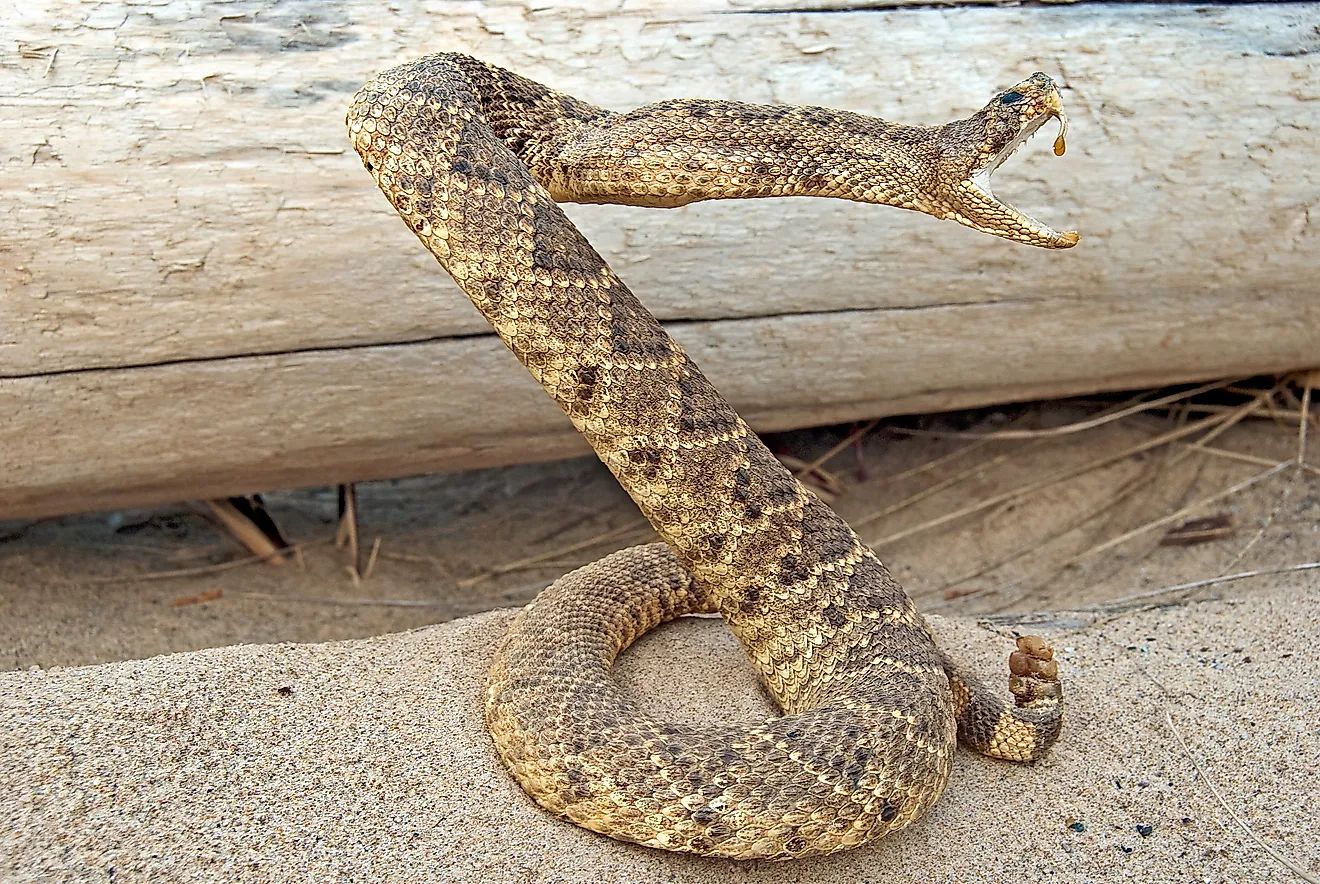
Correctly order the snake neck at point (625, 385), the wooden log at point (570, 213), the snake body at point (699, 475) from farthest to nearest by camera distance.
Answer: the wooden log at point (570, 213) < the snake neck at point (625, 385) < the snake body at point (699, 475)

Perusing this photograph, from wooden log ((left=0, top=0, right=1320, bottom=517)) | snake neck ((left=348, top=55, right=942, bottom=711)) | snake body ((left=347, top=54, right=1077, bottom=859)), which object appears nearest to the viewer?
snake body ((left=347, top=54, right=1077, bottom=859))

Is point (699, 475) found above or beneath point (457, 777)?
above

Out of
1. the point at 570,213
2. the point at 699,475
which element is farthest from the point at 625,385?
the point at 570,213

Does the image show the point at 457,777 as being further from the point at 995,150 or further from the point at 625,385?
the point at 995,150

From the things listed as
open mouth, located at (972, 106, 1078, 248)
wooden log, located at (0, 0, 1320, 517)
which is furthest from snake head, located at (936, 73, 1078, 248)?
wooden log, located at (0, 0, 1320, 517)

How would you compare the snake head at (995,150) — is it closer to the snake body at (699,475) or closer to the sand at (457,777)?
the snake body at (699,475)

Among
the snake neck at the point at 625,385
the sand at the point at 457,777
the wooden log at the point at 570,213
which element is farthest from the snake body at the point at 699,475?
the wooden log at the point at 570,213

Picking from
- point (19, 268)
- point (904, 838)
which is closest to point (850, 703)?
point (904, 838)

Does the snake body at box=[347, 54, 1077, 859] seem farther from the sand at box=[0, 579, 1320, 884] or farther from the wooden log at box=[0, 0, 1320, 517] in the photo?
the wooden log at box=[0, 0, 1320, 517]
